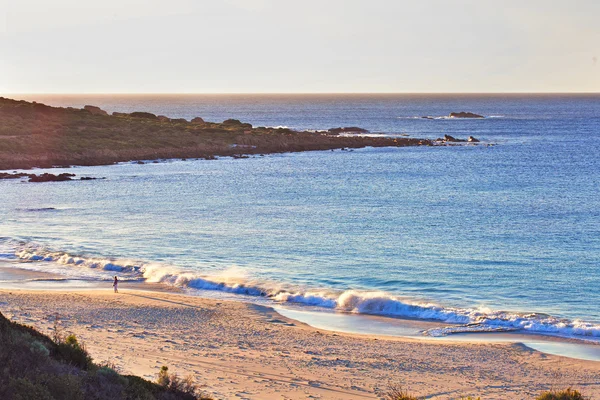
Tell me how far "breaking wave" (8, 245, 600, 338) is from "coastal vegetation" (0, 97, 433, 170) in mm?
52456

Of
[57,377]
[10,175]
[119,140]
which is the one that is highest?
[119,140]

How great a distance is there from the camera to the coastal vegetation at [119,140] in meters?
90.1

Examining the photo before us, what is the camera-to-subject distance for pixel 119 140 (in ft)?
334

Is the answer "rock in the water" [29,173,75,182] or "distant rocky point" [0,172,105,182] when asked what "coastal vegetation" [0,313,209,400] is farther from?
"distant rocky point" [0,172,105,182]

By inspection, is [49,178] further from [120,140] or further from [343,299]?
[343,299]

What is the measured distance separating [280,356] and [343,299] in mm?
8384

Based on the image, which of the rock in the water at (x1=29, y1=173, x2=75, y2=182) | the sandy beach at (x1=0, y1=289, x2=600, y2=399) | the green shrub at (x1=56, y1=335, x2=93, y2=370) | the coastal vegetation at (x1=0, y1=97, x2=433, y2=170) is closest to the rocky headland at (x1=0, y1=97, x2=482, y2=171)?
the coastal vegetation at (x1=0, y1=97, x2=433, y2=170)

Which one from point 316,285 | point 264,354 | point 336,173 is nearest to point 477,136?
point 336,173

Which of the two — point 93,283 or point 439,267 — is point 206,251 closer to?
point 93,283

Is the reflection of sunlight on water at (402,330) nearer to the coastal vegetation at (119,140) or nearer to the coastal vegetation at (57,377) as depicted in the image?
the coastal vegetation at (57,377)

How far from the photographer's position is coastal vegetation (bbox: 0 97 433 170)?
9006 cm

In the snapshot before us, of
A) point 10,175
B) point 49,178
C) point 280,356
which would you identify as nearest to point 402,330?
point 280,356

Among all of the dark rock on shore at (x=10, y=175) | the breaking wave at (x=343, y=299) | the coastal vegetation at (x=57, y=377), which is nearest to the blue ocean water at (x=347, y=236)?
the breaking wave at (x=343, y=299)

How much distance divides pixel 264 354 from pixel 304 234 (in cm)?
2204
